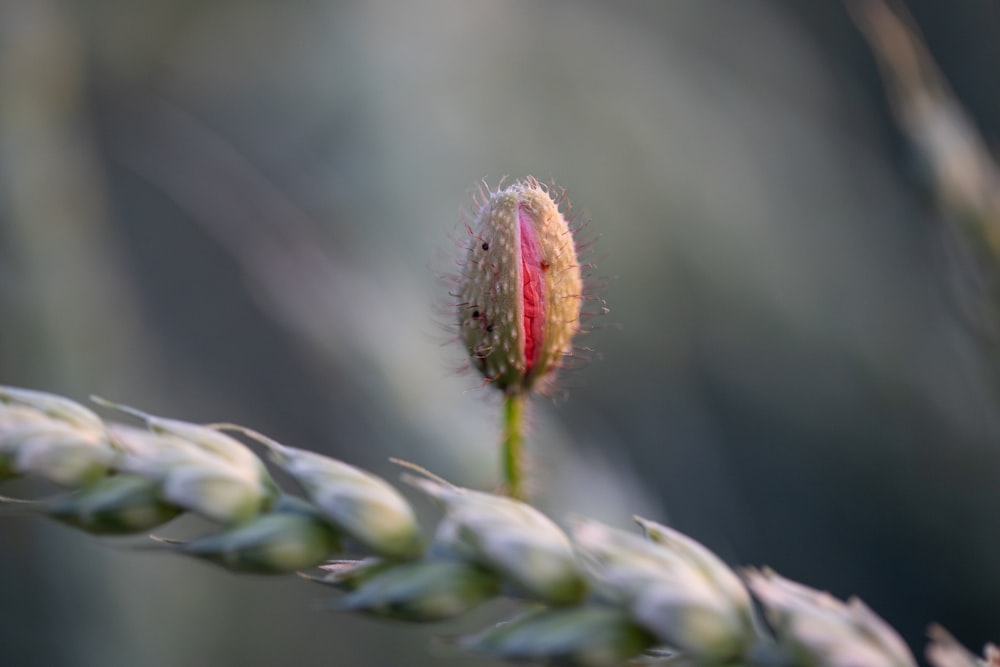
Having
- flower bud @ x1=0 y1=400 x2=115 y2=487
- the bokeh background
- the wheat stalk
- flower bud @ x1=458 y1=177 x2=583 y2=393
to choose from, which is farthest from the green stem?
the bokeh background

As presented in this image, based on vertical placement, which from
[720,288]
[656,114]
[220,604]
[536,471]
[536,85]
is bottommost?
[536,471]

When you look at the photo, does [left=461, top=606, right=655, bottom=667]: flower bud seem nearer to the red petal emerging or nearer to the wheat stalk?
the wheat stalk

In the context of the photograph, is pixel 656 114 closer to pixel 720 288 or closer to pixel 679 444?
pixel 720 288

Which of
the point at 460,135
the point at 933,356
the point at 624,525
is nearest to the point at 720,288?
the point at 933,356

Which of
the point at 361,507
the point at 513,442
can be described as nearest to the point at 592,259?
the point at 513,442

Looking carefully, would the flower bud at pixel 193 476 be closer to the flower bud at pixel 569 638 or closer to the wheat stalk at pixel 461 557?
the wheat stalk at pixel 461 557
